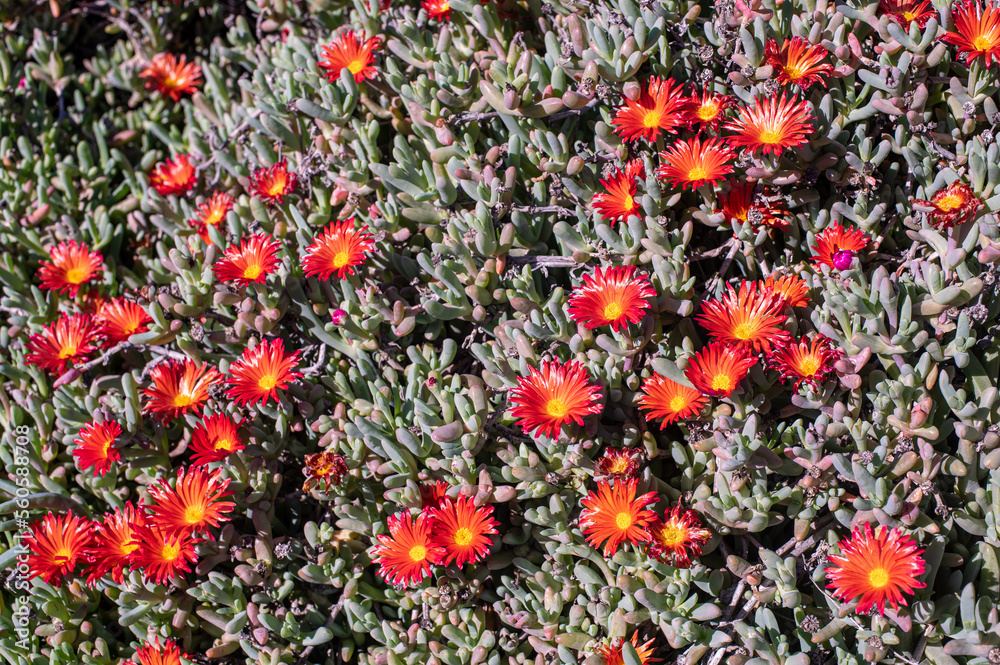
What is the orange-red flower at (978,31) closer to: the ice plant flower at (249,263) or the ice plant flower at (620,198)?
the ice plant flower at (620,198)

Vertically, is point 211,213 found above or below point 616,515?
above

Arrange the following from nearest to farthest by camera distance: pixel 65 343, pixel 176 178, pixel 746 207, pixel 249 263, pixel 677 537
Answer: pixel 677 537 < pixel 746 207 < pixel 249 263 < pixel 65 343 < pixel 176 178

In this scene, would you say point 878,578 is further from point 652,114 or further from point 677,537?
point 652,114

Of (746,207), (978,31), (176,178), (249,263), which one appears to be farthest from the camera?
(176,178)

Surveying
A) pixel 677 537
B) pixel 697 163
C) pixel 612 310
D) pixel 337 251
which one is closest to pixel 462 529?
pixel 677 537

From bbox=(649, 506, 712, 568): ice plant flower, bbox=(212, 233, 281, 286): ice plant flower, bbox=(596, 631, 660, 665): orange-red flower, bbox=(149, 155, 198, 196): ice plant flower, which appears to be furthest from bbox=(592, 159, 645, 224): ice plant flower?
bbox=(149, 155, 198, 196): ice plant flower

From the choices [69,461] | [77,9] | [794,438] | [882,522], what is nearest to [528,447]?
[794,438]

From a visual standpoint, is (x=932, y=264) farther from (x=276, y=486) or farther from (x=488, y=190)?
(x=276, y=486)
